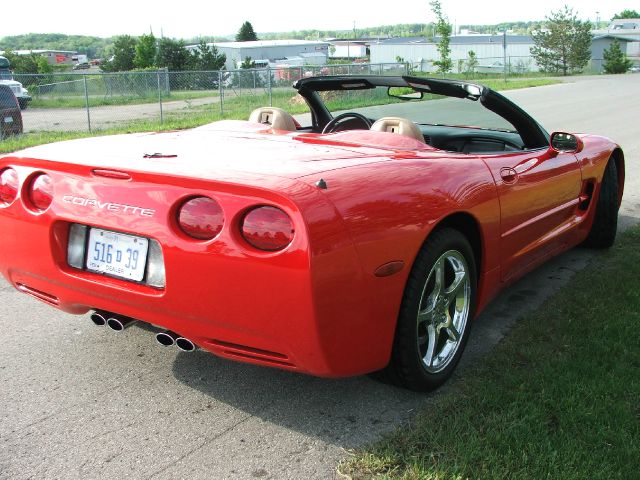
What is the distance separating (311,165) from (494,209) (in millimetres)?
1045

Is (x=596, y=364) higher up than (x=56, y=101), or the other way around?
(x=56, y=101)

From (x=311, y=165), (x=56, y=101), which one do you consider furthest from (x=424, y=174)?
(x=56, y=101)

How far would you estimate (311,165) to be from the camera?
2.74m

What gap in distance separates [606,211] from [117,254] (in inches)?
143

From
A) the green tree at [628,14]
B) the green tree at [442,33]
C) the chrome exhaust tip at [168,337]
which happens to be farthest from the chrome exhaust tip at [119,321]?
the green tree at [628,14]

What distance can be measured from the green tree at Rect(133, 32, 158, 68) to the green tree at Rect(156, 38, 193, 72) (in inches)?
278

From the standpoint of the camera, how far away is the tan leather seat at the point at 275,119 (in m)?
4.26

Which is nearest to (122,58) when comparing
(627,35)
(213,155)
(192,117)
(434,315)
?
(192,117)

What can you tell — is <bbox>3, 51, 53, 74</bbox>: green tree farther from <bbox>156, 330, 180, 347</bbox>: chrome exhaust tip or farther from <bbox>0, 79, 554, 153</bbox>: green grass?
<bbox>156, 330, 180, 347</bbox>: chrome exhaust tip

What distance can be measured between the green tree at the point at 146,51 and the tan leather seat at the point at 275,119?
50098mm

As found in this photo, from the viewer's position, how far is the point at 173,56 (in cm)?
4466

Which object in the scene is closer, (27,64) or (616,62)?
(27,64)

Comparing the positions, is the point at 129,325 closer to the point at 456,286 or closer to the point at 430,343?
the point at 430,343

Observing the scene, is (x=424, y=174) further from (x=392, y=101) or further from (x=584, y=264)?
(x=584, y=264)
